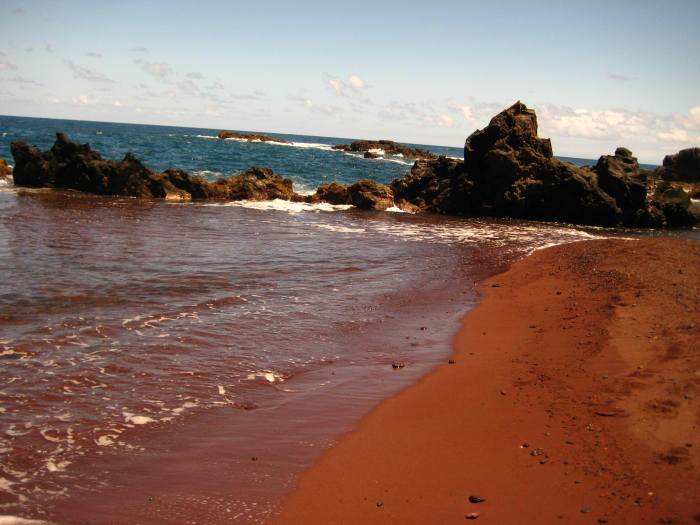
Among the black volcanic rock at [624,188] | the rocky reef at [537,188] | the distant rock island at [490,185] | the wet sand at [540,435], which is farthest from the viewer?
the black volcanic rock at [624,188]

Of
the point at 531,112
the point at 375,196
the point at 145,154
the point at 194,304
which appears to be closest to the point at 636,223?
the point at 531,112

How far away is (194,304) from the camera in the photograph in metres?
10.4

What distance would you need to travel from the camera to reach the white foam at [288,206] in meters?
29.2

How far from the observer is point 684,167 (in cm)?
5981

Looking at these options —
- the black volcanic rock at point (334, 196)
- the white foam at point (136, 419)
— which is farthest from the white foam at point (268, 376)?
the black volcanic rock at point (334, 196)

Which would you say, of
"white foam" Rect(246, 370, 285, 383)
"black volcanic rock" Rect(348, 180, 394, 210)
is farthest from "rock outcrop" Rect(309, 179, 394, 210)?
"white foam" Rect(246, 370, 285, 383)

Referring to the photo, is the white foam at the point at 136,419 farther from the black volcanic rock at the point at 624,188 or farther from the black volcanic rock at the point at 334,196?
the black volcanic rock at the point at 624,188

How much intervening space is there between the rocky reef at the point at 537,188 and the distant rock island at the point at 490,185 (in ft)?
0.19

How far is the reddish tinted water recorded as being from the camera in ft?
15.8

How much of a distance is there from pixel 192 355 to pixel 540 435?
16.7 ft

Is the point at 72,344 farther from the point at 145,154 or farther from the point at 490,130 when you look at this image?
the point at 145,154

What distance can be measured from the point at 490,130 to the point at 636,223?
1050cm

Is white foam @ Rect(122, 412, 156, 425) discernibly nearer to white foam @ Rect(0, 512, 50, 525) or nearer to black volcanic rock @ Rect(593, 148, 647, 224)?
white foam @ Rect(0, 512, 50, 525)

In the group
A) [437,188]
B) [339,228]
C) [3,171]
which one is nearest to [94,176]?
[3,171]
